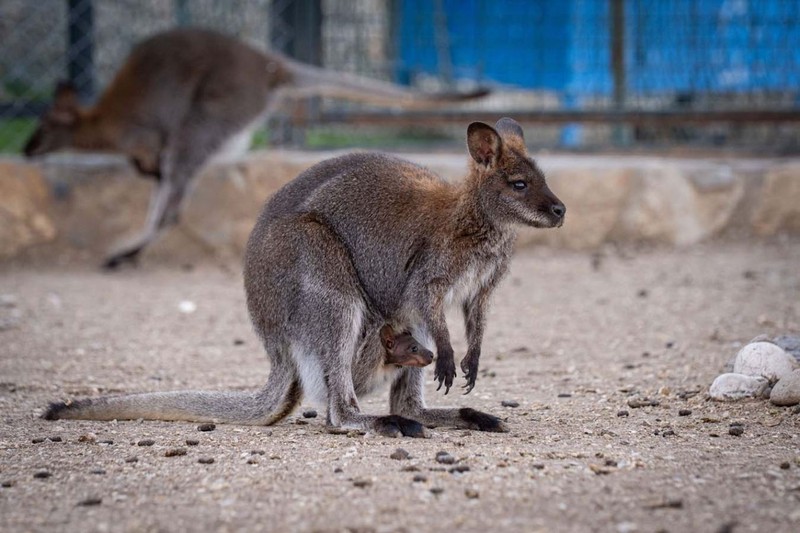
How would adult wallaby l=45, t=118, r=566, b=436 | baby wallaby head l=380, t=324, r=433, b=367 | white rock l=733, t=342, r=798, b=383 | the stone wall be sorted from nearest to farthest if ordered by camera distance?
1. adult wallaby l=45, t=118, r=566, b=436
2. baby wallaby head l=380, t=324, r=433, b=367
3. white rock l=733, t=342, r=798, b=383
4. the stone wall

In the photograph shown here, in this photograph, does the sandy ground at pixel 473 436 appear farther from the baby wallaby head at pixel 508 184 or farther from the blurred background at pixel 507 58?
the blurred background at pixel 507 58

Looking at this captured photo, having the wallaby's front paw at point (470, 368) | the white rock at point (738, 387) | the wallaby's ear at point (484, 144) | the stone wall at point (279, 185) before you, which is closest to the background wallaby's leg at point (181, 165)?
the stone wall at point (279, 185)

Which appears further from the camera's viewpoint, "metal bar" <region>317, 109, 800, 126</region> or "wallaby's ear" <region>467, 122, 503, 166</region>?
"metal bar" <region>317, 109, 800, 126</region>

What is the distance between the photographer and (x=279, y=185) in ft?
27.5

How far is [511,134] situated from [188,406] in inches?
68.8

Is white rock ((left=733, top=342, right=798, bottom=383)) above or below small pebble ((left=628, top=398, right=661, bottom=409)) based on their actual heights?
above

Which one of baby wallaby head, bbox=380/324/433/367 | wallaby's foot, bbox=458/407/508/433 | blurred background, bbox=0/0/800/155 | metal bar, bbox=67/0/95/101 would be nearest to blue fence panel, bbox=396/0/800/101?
blurred background, bbox=0/0/800/155

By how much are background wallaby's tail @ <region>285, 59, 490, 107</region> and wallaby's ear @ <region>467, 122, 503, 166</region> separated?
4055 millimetres

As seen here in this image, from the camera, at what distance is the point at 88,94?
9.39 m

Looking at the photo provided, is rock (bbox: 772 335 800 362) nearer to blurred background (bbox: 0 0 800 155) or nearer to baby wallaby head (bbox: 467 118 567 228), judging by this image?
baby wallaby head (bbox: 467 118 567 228)

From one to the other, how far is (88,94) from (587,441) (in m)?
6.76

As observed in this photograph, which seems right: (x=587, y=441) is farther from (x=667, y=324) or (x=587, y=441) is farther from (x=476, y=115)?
(x=476, y=115)

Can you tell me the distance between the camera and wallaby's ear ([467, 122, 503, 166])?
4.43m

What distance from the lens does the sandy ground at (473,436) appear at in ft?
10.2
